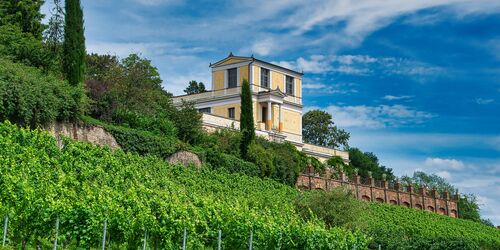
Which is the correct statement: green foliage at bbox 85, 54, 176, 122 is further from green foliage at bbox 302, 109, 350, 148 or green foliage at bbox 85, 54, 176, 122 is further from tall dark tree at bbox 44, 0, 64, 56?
green foliage at bbox 302, 109, 350, 148

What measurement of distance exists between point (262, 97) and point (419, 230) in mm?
17665

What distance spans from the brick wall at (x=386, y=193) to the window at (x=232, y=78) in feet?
34.9

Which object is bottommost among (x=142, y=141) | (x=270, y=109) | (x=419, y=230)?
(x=419, y=230)

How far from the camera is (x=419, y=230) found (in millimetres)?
46750

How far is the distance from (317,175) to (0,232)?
114 ft

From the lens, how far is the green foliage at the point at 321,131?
257 feet

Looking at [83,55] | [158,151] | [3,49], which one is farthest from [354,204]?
[3,49]

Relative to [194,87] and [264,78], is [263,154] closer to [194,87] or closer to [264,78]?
[264,78]

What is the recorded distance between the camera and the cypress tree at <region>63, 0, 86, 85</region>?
3506 cm

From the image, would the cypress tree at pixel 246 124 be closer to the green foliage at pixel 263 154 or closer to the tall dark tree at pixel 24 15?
the green foliage at pixel 263 154

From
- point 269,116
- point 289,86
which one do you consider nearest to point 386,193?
point 269,116

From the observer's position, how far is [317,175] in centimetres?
5206

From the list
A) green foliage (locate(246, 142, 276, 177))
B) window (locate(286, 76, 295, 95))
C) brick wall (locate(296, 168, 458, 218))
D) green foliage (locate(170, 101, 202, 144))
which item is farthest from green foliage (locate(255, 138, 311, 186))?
window (locate(286, 76, 295, 95))

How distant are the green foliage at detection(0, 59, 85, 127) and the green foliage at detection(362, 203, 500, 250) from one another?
544 inches
